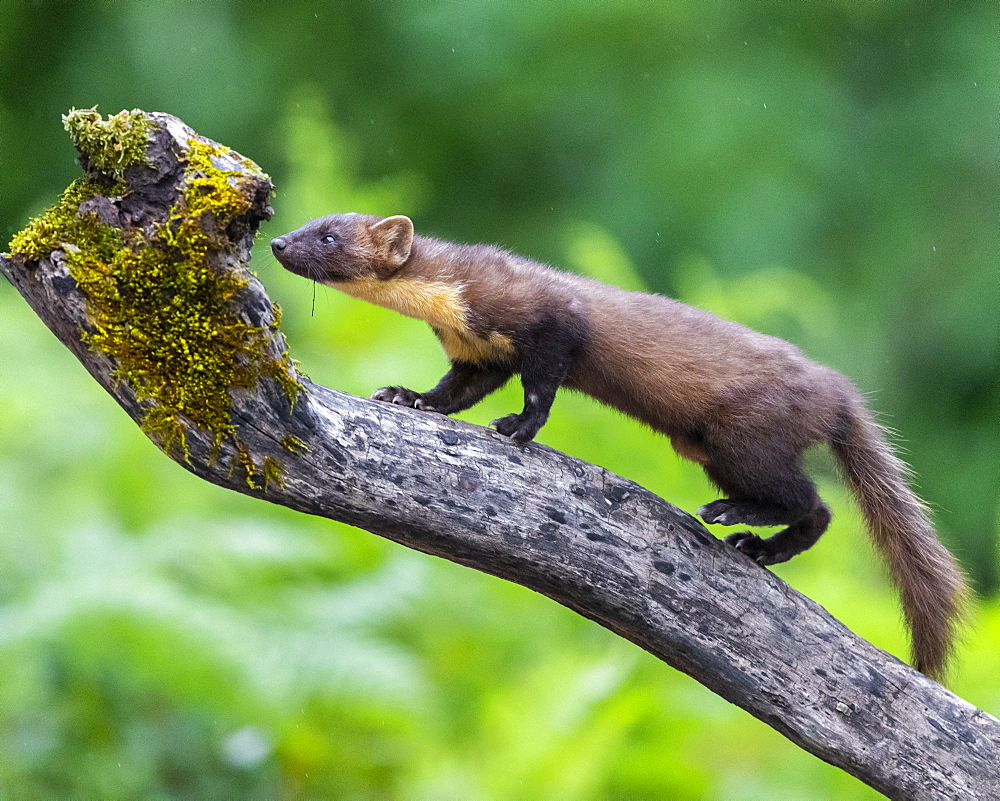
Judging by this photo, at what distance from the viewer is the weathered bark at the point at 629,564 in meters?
2.07

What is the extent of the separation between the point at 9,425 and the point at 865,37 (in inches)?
208

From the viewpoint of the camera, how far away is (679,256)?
5.73m

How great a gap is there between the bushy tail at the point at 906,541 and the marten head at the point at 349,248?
1286 millimetres

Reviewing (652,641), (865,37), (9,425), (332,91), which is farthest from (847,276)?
(9,425)

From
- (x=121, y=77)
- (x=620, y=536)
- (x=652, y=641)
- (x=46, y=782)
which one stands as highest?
(x=121, y=77)

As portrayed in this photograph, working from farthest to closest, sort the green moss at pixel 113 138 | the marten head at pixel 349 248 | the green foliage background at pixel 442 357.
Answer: the green foliage background at pixel 442 357
the marten head at pixel 349 248
the green moss at pixel 113 138

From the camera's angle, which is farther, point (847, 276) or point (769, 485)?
point (847, 276)

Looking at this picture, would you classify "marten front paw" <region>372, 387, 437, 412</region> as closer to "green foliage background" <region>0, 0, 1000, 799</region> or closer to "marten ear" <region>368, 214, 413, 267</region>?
"marten ear" <region>368, 214, 413, 267</region>

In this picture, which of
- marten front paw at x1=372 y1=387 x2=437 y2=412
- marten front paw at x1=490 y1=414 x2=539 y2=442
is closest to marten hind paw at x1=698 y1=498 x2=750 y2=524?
marten front paw at x1=490 y1=414 x2=539 y2=442

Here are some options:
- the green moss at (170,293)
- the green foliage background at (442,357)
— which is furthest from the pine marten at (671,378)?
the green moss at (170,293)

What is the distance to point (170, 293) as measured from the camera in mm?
1837

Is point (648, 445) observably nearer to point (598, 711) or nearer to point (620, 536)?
point (598, 711)

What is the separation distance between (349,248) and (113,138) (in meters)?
0.88

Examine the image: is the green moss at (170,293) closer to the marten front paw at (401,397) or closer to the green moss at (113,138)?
the green moss at (113,138)
